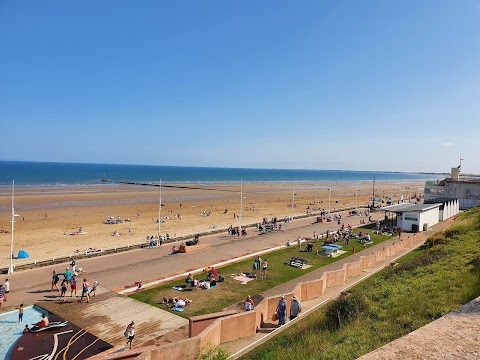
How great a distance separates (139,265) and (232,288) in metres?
7.30

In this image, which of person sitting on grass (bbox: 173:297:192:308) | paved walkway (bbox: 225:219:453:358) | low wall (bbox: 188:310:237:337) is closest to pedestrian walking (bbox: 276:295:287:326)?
paved walkway (bbox: 225:219:453:358)

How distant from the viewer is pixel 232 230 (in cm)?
3180

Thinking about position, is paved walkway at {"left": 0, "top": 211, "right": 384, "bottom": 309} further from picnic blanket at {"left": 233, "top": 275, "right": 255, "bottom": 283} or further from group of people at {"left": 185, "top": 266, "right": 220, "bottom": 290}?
picnic blanket at {"left": 233, "top": 275, "right": 255, "bottom": 283}

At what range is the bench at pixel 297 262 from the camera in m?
21.6

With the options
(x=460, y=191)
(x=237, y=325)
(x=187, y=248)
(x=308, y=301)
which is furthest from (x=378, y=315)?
(x=460, y=191)

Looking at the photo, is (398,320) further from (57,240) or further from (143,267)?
(57,240)

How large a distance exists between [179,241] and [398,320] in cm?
2287

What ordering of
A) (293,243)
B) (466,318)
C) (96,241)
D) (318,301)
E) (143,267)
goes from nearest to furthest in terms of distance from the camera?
(466,318) → (318,301) → (143,267) → (293,243) → (96,241)

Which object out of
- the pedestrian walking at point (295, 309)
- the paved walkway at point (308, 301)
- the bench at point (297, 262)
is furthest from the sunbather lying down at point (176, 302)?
the bench at point (297, 262)

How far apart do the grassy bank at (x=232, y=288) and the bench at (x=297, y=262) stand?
1.49 ft

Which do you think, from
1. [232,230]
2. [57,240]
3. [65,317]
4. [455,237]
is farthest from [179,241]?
[455,237]

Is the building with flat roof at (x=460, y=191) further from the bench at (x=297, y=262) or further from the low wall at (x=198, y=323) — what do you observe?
the low wall at (x=198, y=323)

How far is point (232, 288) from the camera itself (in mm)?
17406

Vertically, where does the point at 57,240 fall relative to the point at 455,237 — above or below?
below
